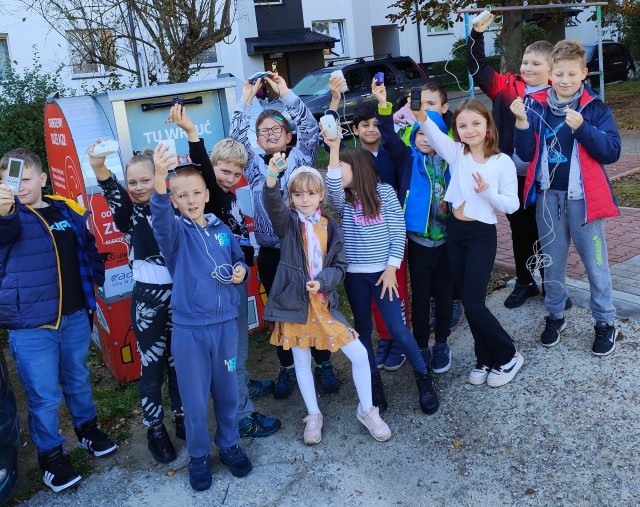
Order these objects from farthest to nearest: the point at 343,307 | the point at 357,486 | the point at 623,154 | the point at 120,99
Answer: the point at 623,154, the point at 343,307, the point at 120,99, the point at 357,486

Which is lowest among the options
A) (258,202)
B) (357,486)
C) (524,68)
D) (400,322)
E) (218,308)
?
(357,486)

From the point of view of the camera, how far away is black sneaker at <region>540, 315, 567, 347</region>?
3.85 meters

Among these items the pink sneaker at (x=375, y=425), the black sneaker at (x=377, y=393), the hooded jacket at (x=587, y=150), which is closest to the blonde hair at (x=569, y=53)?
the hooded jacket at (x=587, y=150)

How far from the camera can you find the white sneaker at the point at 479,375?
3615mm

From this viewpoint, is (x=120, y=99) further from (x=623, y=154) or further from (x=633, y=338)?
(x=623, y=154)

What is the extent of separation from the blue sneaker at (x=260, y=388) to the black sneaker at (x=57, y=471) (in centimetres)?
111

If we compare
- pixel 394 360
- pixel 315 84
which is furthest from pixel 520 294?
pixel 315 84

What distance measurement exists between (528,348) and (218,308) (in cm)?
208

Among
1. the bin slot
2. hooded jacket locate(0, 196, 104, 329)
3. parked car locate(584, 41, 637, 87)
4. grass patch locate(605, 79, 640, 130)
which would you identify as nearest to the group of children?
hooded jacket locate(0, 196, 104, 329)

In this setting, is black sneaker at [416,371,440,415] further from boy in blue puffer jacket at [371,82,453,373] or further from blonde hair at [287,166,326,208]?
blonde hair at [287,166,326,208]

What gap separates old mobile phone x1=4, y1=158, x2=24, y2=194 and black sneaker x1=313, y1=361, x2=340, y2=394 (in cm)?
202

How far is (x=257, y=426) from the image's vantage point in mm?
3416

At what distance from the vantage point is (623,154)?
9672 millimetres

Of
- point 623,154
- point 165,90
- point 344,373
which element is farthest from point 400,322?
point 623,154
